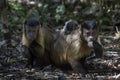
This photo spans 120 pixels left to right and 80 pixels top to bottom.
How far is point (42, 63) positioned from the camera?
6.82 meters

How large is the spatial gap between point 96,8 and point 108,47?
2.11 m

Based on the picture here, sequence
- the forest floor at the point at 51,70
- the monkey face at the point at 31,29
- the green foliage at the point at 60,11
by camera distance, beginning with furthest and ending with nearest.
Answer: the green foliage at the point at 60,11 < the monkey face at the point at 31,29 < the forest floor at the point at 51,70

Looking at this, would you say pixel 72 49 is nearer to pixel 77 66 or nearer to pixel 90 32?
pixel 77 66

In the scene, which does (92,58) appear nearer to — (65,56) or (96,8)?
(65,56)

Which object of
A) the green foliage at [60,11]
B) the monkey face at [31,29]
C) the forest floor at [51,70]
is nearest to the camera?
the forest floor at [51,70]

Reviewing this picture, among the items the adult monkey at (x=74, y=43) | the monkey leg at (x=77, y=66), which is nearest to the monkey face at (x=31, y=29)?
the adult monkey at (x=74, y=43)

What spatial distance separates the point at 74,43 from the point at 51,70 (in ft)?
1.77

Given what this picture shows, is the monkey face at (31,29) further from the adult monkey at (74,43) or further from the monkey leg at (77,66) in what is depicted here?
the monkey leg at (77,66)

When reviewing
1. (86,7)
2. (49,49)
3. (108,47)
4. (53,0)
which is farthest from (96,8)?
(49,49)

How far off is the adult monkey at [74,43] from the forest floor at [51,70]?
0.19 meters

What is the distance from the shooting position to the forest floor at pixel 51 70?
6.12 m

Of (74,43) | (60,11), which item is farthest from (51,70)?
(60,11)

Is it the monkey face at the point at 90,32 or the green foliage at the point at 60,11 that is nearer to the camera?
the monkey face at the point at 90,32

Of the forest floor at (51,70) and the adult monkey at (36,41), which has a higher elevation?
the adult monkey at (36,41)
